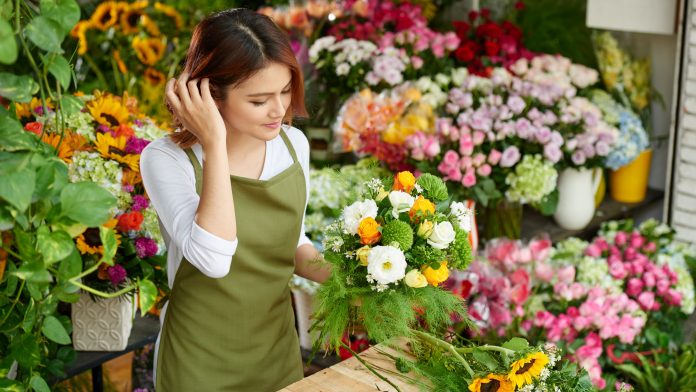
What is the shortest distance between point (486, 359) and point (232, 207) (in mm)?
589

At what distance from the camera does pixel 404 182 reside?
1.82 meters

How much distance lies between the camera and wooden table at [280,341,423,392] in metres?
1.81

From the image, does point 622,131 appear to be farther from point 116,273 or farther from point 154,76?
point 116,273

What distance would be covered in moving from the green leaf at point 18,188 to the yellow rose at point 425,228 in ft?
2.57

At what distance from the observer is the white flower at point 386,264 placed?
1669 mm

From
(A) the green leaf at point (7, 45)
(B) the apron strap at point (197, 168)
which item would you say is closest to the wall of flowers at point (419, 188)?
(A) the green leaf at point (7, 45)

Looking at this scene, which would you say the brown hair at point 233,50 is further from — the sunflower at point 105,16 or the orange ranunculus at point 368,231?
the sunflower at point 105,16

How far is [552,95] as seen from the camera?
3.74m

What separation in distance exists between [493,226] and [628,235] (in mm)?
591

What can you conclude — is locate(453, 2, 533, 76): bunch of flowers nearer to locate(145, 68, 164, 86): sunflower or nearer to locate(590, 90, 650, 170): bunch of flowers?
locate(590, 90, 650, 170): bunch of flowers

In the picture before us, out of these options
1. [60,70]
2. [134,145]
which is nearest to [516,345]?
[60,70]

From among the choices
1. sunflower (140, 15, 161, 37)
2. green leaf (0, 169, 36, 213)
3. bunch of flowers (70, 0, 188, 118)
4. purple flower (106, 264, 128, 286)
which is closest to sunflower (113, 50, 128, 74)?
bunch of flowers (70, 0, 188, 118)

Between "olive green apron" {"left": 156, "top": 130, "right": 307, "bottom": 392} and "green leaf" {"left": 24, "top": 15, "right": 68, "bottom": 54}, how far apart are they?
30.3 inches

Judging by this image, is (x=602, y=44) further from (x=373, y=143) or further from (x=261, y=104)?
(x=261, y=104)
